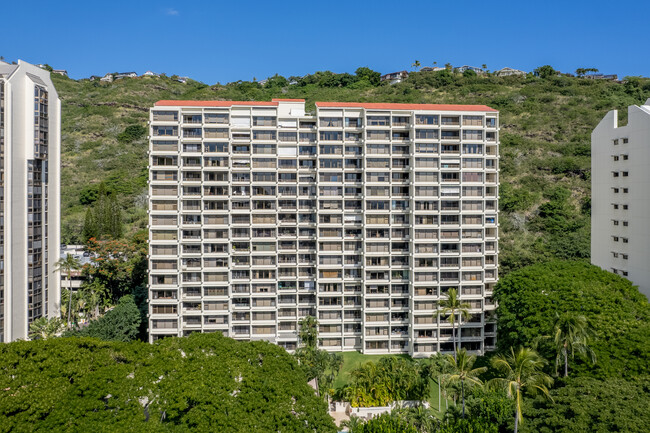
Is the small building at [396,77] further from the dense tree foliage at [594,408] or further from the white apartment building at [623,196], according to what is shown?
the dense tree foliage at [594,408]

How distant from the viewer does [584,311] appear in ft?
148

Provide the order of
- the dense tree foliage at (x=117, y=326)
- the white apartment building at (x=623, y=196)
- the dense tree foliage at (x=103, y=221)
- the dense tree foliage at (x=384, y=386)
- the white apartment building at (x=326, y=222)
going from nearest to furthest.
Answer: the dense tree foliage at (x=384, y=386) < the white apartment building at (x=623, y=196) < the dense tree foliage at (x=117, y=326) < the white apartment building at (x=326, y=222) < the dense tree foliage at (x=103, y=221)

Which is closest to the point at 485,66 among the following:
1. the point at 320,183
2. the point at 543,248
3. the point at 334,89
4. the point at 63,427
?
the point at 334,89

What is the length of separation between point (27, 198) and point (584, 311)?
67770 mm

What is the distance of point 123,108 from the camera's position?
13788cm

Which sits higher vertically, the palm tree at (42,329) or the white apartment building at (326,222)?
the white apartment building at (326,222)

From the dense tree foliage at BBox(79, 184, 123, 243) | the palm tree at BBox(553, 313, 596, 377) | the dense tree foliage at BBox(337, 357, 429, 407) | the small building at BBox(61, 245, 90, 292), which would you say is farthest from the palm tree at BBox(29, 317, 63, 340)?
the palm tree at BBox(553, 313, 596, 377)

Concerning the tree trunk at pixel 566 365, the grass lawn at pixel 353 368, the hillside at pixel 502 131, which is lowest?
the grass lawn at pixel 353 368

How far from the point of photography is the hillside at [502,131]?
92938mm

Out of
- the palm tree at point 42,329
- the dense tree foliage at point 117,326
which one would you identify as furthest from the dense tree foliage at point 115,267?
the palm tree at point 42,329

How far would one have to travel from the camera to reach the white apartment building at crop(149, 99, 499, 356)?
58.9m

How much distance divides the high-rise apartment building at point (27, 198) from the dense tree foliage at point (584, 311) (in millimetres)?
59853

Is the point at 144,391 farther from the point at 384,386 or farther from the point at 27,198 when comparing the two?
the point at 27,198

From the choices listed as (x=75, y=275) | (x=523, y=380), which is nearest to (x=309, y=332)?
(x=523, y=380)
